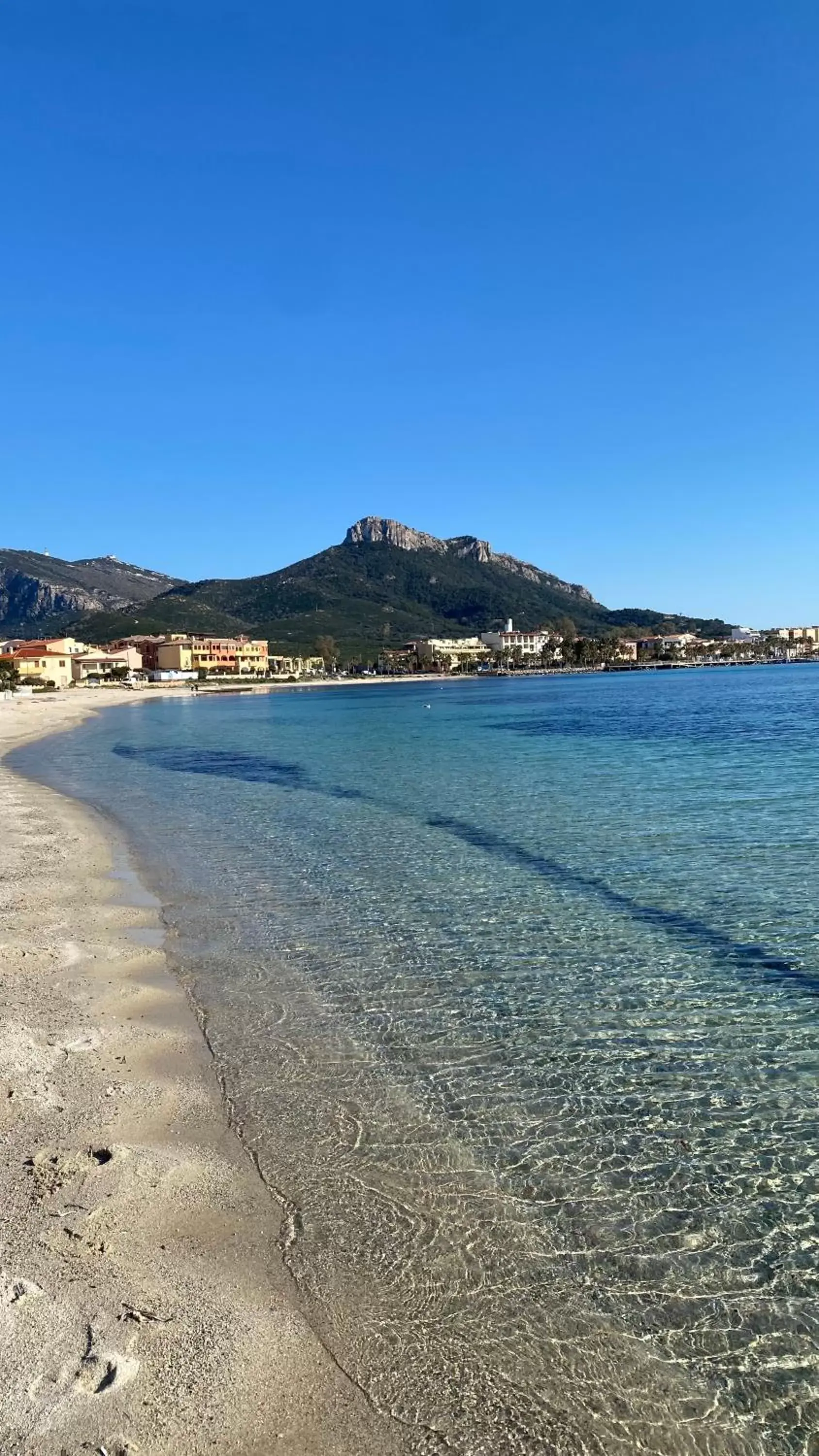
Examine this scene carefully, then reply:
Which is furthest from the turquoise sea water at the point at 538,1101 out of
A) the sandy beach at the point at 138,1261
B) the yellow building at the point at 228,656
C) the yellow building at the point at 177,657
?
the yellow building at the point at 228,656

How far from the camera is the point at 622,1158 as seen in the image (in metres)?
5.97

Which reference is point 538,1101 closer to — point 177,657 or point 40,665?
point 40,665

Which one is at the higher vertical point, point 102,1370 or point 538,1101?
point 102,1370

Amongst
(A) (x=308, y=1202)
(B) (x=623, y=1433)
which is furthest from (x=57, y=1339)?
(B) (x=623, y=1433)

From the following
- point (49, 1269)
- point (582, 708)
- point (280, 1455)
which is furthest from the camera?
point (582, 708)

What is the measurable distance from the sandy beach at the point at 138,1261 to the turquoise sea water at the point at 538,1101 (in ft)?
0.86

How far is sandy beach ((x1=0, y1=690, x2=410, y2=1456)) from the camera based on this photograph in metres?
3.70

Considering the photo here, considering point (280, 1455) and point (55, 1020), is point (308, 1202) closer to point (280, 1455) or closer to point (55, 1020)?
point (280, 1455)

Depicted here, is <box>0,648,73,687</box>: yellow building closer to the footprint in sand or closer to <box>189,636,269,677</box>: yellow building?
<box>189,636,269,677</box>: yellow building

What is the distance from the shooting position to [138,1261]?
471cm

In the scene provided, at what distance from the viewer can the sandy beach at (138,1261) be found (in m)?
3.70

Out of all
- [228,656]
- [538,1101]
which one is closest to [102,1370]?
[538,1101]

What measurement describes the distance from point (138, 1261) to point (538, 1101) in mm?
3292

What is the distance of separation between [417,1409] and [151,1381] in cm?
125
